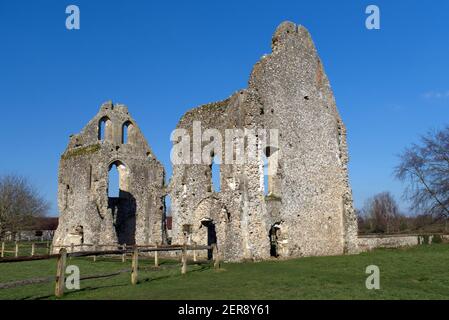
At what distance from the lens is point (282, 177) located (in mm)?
21078

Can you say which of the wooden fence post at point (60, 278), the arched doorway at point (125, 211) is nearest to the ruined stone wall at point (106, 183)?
the arched doorway at point (125, 211)

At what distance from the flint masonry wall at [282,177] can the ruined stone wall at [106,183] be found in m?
6.28

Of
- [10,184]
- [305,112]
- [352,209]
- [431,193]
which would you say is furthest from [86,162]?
[431,193]

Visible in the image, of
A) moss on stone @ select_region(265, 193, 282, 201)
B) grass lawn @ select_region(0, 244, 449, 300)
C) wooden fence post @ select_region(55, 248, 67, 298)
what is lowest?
grass lawn @ select_region(0, 244, 449, 300)

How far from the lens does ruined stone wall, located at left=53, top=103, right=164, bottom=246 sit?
90.1ft

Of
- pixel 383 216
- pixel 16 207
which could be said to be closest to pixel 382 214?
pixel 383 216

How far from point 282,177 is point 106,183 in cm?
1120

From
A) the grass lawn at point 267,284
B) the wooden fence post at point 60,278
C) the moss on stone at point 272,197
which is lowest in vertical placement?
the grass lawn at point 267,284

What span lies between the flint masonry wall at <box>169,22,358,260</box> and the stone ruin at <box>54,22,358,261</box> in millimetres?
45

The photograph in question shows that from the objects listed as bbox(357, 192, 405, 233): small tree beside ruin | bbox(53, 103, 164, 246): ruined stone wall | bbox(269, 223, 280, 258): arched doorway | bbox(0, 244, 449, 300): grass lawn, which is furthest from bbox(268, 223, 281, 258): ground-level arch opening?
bbox(357, 192, 405, 233): small tree beside ruin

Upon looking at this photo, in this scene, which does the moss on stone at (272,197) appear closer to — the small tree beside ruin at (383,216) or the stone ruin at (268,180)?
the stone ruin at (268,180)

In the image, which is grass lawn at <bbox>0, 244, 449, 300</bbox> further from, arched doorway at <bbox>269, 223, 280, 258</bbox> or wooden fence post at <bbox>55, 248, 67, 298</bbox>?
arched doorway at <bbox>269, 223, 280, 258</bbox>

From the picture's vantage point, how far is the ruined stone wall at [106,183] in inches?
1081
